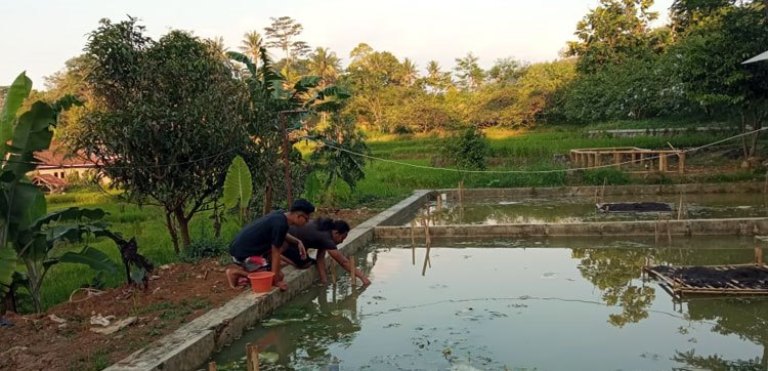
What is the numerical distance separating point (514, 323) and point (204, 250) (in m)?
4.42

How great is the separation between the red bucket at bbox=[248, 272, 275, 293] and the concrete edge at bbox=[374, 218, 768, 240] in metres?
4.06

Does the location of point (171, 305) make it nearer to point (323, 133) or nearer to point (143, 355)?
→ point (143, 355)

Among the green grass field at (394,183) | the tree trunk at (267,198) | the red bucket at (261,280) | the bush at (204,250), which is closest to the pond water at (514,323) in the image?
the red bucket at (261,280)

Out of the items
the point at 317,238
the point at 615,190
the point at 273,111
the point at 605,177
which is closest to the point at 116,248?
the point at 273,111

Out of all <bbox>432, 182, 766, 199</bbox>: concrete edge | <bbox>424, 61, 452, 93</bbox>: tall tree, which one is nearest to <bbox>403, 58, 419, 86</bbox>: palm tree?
<bbox>424, 61, 452, 93</bbox>: tall tree

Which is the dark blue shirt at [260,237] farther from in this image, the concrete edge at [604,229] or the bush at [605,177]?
the bush at [605,177]

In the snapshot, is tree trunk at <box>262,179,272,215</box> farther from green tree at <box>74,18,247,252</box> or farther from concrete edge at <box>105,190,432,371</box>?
concrete edge at <box>105,190,432,371</box>

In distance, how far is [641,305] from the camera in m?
6.16

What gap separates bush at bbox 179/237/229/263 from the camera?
7.91m

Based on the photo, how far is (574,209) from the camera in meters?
13.7

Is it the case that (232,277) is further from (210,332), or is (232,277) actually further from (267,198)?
(267,198)

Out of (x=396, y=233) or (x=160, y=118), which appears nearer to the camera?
(x=160, y=118)

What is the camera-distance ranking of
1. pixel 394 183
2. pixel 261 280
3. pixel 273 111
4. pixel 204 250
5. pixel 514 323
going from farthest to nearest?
pixel 394 183, pixel 273 111, pixel 204 250, pixel 261 280, pixel 514 323

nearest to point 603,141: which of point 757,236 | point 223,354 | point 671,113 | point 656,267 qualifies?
point 671,113
